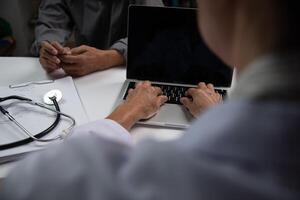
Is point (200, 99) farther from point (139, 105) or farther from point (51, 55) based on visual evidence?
point (51, 55)

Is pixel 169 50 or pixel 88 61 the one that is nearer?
pixel 169 50

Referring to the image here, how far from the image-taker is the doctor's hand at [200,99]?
86cm

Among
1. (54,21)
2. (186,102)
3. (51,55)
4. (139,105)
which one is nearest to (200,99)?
(186,102)

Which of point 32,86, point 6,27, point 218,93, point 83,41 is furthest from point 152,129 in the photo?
point 6,27

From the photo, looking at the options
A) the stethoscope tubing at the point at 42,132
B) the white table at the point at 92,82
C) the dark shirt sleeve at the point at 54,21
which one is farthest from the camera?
the dark shirt sleeve at the point at 54,21

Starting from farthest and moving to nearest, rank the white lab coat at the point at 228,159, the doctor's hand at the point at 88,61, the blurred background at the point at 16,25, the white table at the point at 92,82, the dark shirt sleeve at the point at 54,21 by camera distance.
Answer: the blurred background at the point at 16,25 → the dark shirt sleeve at the point at 54,21 → the doctor's hand at the point at 88,61 → the white table at the point at 92,82 → the white lab coat at the point at 228,159

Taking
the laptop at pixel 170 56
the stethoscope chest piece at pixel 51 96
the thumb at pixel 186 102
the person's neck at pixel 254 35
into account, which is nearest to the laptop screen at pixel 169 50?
the laptop at pixel 170 56

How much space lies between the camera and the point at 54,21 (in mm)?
1427

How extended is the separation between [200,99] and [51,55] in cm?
50

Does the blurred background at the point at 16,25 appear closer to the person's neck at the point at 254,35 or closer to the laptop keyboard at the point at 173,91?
the laptop keyboard at the point at 173,91

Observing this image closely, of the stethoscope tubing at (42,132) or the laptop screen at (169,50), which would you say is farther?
the laptop screen at (169,50)

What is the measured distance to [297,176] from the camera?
26cm

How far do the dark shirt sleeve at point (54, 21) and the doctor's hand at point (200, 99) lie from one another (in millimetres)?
673

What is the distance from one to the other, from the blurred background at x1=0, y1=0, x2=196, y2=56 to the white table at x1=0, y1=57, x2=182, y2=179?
1.33 m
